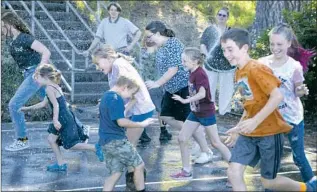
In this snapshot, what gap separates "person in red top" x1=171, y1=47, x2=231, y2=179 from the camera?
7449mm

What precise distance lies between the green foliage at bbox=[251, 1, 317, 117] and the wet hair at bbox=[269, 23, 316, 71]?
4.62 m

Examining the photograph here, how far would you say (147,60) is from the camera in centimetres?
984

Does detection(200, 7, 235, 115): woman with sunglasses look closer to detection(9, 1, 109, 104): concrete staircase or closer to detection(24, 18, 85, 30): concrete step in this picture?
detection(9, 1, 109, 104): concrete staircase

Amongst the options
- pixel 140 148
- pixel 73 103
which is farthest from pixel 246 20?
pixel 140 148

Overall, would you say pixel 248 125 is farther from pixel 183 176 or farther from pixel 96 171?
pixel 96 171

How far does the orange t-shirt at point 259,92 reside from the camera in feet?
19.0

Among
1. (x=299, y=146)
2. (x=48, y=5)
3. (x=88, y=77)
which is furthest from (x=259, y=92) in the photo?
(x=48, y=5)

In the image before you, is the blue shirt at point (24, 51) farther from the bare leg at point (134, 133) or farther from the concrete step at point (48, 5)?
the concrete step at point (48, 5)

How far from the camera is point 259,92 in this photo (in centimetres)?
585

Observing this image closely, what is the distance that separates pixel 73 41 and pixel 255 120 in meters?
10.8

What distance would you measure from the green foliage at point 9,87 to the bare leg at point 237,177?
20.9 ft

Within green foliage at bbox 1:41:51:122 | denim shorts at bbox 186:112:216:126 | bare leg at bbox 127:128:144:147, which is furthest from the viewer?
green foliage at bbox 1:41:51:122

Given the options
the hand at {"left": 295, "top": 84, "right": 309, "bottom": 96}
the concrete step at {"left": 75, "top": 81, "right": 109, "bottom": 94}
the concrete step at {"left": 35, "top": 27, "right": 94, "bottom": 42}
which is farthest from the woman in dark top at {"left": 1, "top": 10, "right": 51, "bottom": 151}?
the concrete step at {"left": 35, "top": 27, "right": 94, "bottom": 42}

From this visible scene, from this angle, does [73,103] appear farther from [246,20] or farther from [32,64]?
[246,20]
